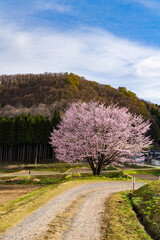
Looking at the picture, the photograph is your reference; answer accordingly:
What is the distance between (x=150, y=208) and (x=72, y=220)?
4.84 m

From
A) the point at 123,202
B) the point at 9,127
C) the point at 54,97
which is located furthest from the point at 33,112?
the point at 123,202

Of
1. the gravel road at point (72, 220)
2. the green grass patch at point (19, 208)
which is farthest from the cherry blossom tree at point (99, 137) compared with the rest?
the gravel road at point (72, 220)

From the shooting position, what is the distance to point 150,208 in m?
11.6

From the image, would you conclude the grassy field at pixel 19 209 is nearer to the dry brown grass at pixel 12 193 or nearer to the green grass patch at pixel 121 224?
the dry brown grass at pixel 12 193

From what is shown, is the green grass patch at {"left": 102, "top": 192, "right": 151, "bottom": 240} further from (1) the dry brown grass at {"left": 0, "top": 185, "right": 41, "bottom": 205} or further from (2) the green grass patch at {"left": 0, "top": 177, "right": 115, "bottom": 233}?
(1) the dry brown grass at {"left": 0, "top": 185, "right": 41, "bottom": 205}

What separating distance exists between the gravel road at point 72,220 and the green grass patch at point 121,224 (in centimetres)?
42

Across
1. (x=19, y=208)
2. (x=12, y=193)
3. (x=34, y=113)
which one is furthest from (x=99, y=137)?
(x=34, y=113)

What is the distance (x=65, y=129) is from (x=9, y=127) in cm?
3952

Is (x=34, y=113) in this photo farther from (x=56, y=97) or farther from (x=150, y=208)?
(x=150, y=208)

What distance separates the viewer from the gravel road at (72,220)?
8.27m

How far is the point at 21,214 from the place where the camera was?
35.6ft

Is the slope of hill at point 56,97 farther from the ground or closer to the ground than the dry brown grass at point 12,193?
farther from the ground

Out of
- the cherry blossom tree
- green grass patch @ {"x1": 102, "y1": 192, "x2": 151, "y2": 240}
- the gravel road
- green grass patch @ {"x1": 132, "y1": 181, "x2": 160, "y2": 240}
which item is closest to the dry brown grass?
the gravel road

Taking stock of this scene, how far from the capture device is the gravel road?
827 cm
